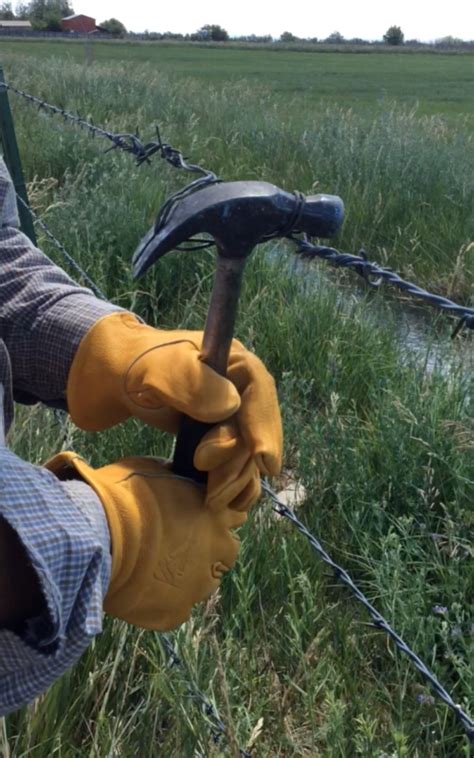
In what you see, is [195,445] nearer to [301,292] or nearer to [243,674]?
[243,674]

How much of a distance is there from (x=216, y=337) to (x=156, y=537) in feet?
0.95

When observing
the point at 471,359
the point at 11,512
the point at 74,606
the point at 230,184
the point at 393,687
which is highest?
the point at 230,184

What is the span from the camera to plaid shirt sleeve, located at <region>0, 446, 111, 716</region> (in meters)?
0.98

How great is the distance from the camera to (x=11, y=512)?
0.98 meters

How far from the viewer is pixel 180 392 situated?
1.26 metres

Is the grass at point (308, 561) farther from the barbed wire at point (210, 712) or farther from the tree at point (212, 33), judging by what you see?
the tree at point (212, 33)

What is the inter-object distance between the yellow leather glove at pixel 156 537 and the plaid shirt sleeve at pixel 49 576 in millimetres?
114

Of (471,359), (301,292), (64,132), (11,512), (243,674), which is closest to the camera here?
(11,512)

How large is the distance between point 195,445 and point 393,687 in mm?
973

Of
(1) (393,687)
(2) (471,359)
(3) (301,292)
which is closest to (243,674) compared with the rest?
(1) (393,687)

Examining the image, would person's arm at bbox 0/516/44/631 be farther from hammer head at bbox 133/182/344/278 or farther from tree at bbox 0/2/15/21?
tree at bbox 0/2/15/21

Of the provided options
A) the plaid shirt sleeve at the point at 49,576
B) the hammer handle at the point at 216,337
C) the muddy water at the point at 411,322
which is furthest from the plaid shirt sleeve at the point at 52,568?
the muddy water at the point at 411,322

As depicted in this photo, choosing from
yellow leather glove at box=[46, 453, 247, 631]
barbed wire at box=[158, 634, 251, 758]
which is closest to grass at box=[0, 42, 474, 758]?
barbed wire at box=[158, 634, 251, 758]

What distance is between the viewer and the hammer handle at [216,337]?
→ 1.21 m
